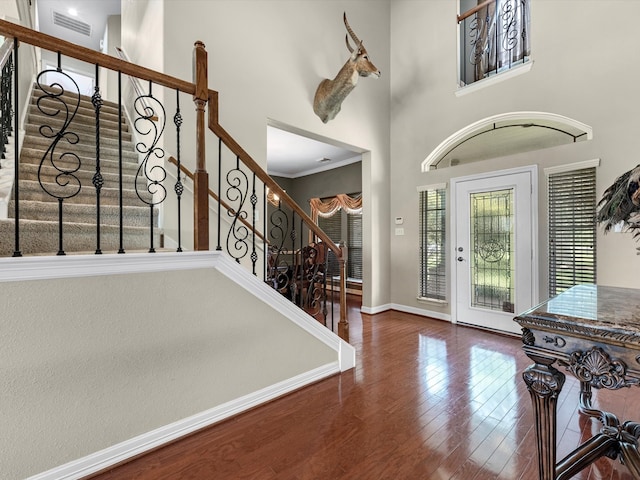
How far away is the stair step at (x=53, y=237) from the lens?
1.84m

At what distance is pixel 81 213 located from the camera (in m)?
2.44

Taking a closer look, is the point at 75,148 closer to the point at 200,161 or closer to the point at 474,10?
the point at 200,161

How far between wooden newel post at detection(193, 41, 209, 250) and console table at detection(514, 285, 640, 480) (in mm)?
1714

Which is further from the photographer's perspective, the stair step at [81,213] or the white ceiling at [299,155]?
the white ceiling at [299,155]

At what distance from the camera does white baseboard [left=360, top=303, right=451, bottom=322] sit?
14.6 ft

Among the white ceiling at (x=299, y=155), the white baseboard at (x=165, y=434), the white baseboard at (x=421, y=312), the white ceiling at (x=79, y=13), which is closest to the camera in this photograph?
the white baseboard at (x=165, y=434)

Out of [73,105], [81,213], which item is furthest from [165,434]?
[73,105]

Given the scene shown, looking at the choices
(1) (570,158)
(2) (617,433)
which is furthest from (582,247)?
(2) (617,433)

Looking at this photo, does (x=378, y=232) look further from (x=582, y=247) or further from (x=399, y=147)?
(x=582, y=247)

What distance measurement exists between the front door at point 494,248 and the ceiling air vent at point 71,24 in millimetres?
7772

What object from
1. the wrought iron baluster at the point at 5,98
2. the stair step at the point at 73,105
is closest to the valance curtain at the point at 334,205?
the stair step at the point at 73,105

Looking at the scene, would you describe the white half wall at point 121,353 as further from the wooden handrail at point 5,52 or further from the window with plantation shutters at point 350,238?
the window with plantation shutters at point 350,238

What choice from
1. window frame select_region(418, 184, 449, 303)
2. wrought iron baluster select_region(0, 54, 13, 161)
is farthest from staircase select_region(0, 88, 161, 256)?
window frame select_region(418, 184, 449, 303)

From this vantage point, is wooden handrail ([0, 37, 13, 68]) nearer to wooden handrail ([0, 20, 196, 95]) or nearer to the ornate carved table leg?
wooden handrail ([0, 20, 196, 95])
